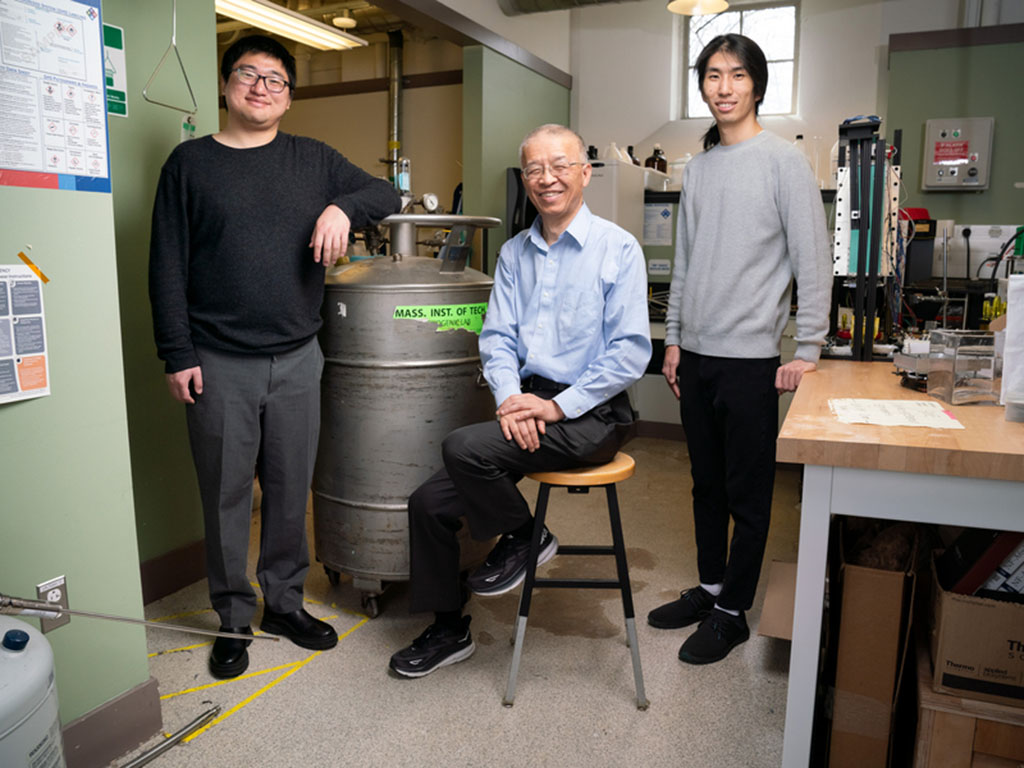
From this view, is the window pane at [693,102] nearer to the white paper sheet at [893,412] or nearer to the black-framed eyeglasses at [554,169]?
the black-framed eyeglasses at [554,169]

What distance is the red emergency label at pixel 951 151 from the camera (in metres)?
4.31

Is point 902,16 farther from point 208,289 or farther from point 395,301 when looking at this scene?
point 208,289

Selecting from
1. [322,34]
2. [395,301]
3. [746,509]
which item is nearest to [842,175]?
[746,509]

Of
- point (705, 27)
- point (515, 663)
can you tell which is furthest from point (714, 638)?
point (705, 27)

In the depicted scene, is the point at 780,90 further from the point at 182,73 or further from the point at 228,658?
the point at 228,658

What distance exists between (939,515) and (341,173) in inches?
65.3

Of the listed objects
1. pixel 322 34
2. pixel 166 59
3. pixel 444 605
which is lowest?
pixel 444 605

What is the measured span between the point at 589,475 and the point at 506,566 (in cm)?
37

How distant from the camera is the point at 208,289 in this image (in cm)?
195

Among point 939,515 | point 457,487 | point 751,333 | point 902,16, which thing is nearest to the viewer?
point 939,515

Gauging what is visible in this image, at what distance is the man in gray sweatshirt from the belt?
425mm

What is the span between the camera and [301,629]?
2.21 meters

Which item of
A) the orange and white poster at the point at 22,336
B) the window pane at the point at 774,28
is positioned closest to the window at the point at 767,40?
the window pane at the point at 774,28

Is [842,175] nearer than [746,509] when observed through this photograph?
No
